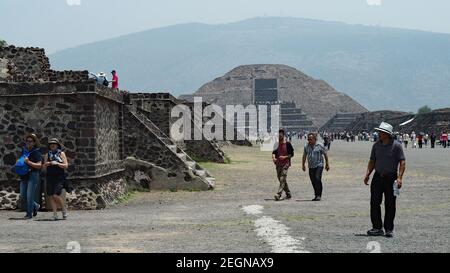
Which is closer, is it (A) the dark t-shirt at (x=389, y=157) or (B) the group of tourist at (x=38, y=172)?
(A) the dark t-shirt at (x=389, y=157)

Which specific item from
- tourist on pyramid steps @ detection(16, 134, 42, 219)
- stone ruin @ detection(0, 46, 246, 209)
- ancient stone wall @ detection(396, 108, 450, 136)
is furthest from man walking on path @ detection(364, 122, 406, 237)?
ancient stone wall @ detection(396, 108, 450, 136)

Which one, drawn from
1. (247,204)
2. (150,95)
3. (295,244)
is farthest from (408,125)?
(295,244)

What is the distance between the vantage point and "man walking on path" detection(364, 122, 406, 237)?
10891mm

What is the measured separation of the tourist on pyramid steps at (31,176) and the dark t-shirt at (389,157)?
6.72m

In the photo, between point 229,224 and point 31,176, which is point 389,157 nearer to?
point 229,224

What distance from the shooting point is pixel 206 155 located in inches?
1406

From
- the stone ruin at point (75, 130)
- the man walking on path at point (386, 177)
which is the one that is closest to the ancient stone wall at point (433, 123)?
the stone ruin at point (75, 130)

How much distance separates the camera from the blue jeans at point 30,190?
566 inches

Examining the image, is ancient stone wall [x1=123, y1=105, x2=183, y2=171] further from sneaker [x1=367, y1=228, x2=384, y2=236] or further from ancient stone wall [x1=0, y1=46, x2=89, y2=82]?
sneaker [x1=367, y1=228, x2=384, y2=236]

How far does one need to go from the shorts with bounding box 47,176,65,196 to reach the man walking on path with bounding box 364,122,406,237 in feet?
19.6

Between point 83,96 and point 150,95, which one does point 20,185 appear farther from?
point 150,95

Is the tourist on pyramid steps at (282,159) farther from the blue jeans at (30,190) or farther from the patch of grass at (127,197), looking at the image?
the blue jeans at (30,190)

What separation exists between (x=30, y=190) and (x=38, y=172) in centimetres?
42

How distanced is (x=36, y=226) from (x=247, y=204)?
541cm
